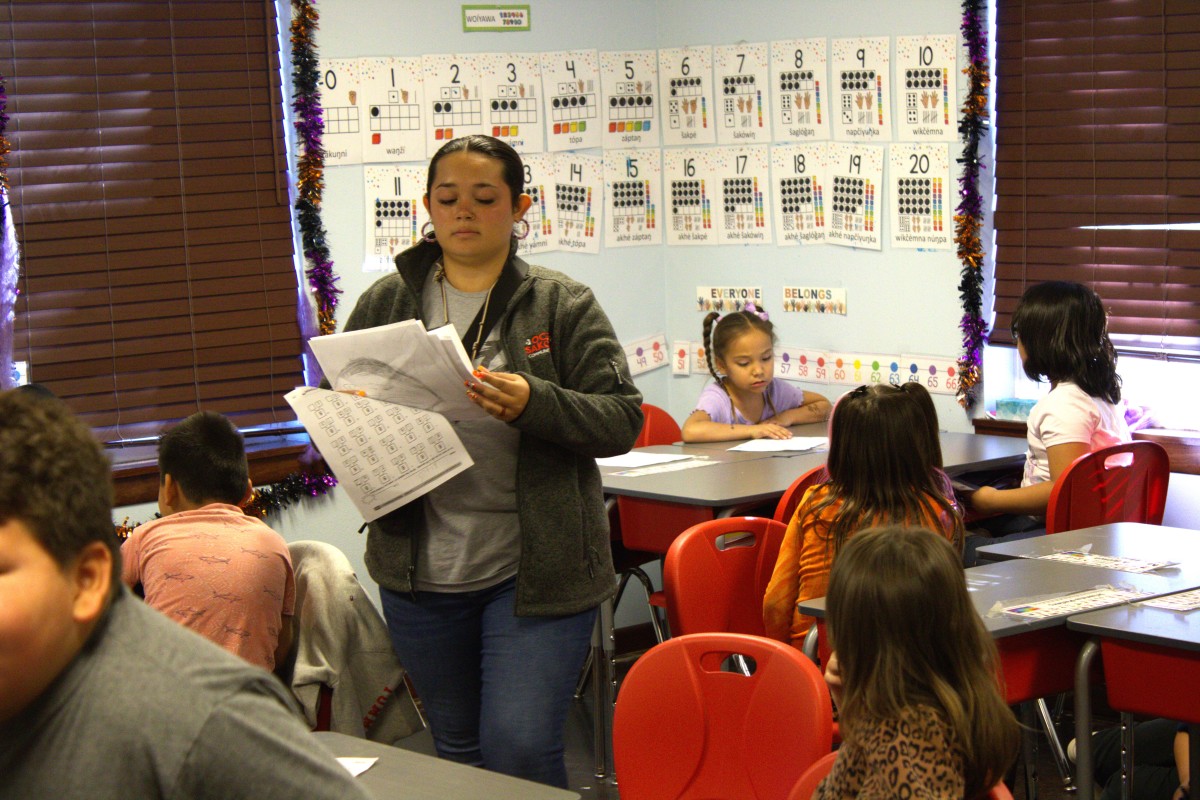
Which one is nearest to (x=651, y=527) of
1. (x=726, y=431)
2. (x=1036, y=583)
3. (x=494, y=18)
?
(x=726, y=431)

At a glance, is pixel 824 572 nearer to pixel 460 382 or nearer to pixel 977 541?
pixel 460 382

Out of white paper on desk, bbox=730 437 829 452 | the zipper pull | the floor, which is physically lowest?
the floor

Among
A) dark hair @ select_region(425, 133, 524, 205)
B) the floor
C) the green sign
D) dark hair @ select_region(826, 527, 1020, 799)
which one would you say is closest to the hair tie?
the green sign

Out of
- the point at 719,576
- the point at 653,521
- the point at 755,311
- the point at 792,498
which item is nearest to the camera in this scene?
the point at 719,576

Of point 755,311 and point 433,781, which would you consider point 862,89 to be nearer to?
point 755,311

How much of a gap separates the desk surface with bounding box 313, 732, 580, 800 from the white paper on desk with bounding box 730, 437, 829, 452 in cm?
275

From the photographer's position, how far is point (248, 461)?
4328 mm

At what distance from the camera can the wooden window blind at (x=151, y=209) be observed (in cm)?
411

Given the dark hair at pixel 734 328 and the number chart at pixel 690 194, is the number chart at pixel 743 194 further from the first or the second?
the dark hair at pixel 734 328

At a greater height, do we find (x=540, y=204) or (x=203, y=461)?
(x=540, y=204)

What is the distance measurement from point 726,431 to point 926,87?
4.57ft

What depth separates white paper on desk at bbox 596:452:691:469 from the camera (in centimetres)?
431

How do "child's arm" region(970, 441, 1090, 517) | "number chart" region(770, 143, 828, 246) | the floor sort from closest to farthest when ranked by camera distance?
1. the floor
2. "child's arm" region(970, 441, 1090, 517)
3. "number chart" region(770, 143, 828, 246)

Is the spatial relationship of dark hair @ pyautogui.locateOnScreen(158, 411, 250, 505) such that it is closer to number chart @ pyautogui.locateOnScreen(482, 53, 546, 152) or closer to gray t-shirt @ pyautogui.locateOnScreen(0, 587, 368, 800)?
gray t-shirt @ pyautogui.locateOnScreen(0, 587, 368, 800)
